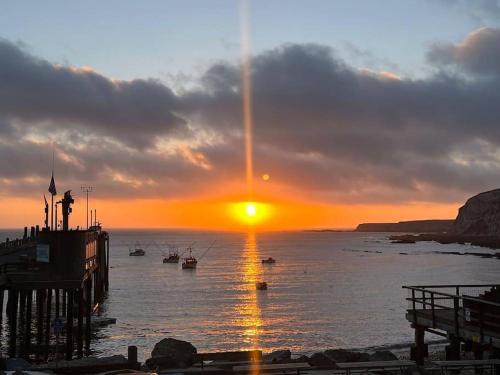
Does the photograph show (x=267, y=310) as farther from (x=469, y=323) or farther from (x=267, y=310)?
(x=469, y=323)

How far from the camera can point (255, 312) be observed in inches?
2886

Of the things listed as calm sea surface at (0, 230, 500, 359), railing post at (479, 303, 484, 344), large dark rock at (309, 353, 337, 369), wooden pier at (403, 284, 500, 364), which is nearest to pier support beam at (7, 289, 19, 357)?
calm sea surface at (0, 230, 500, 359)

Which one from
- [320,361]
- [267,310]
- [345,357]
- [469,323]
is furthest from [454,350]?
[267,310]

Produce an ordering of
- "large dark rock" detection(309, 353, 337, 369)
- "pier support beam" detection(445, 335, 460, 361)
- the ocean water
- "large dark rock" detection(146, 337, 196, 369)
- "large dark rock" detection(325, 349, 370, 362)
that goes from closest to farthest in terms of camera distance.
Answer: "pier support beam" detection(445, 335, 460, 361) → "large dark rock" detection(309, 353, 337, 369) → "large dark rock" detection(146, 337, 196, 369) → "large dark rock" detection(325, 349, 370, 362) → the ocean water

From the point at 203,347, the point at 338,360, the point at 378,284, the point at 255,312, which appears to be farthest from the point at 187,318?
the point at 378,284

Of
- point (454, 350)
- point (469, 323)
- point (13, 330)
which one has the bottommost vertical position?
point (13, 330)

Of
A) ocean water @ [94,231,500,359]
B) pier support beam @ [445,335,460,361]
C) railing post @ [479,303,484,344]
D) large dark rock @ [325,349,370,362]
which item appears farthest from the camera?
ocean water @ [94,231,500,359]

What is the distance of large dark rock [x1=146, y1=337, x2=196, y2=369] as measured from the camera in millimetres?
30709

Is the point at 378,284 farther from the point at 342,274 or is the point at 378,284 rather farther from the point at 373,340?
the point at 373,340

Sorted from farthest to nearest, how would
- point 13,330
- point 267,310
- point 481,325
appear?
point 267,310 < point 13,330 < point 481,325

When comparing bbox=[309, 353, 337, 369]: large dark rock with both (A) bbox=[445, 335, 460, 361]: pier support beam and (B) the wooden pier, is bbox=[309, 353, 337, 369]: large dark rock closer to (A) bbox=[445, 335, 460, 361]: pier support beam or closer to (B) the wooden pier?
(B) the wooden pier

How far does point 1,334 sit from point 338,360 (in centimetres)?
3587

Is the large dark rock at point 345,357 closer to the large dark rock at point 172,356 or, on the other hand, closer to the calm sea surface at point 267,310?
the large dark rock at point 172,356

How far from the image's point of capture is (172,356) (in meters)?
32.9
